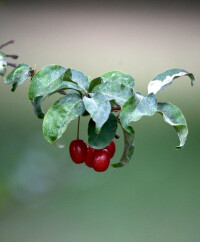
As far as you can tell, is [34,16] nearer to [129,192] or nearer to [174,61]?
[174,61]

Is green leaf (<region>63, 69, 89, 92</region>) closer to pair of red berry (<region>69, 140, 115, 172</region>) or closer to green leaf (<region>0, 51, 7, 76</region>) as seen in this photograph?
pair of red berry (<region>69, 140, 115, 172</region>)

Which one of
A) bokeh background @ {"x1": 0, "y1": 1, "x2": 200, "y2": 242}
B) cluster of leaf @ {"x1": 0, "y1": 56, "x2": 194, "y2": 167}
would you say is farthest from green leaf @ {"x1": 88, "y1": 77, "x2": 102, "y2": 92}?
bokeh background @ {"x1": 0, "y1": 1, "x2": 200, "y2": 242}

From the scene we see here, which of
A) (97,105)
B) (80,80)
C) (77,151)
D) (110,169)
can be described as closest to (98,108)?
(97,105)

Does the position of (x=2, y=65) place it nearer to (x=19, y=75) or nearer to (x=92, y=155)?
(x=19, y=75)

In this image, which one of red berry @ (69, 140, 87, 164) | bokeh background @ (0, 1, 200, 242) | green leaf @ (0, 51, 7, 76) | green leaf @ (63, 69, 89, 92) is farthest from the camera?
bokeh background @ (0, 1, 200, 242)

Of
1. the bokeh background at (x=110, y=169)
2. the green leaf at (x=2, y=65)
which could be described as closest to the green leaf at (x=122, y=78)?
the green leaf at (x=2, y=65)

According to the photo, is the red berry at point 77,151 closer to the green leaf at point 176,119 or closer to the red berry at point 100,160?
the red berry at point 100,160
